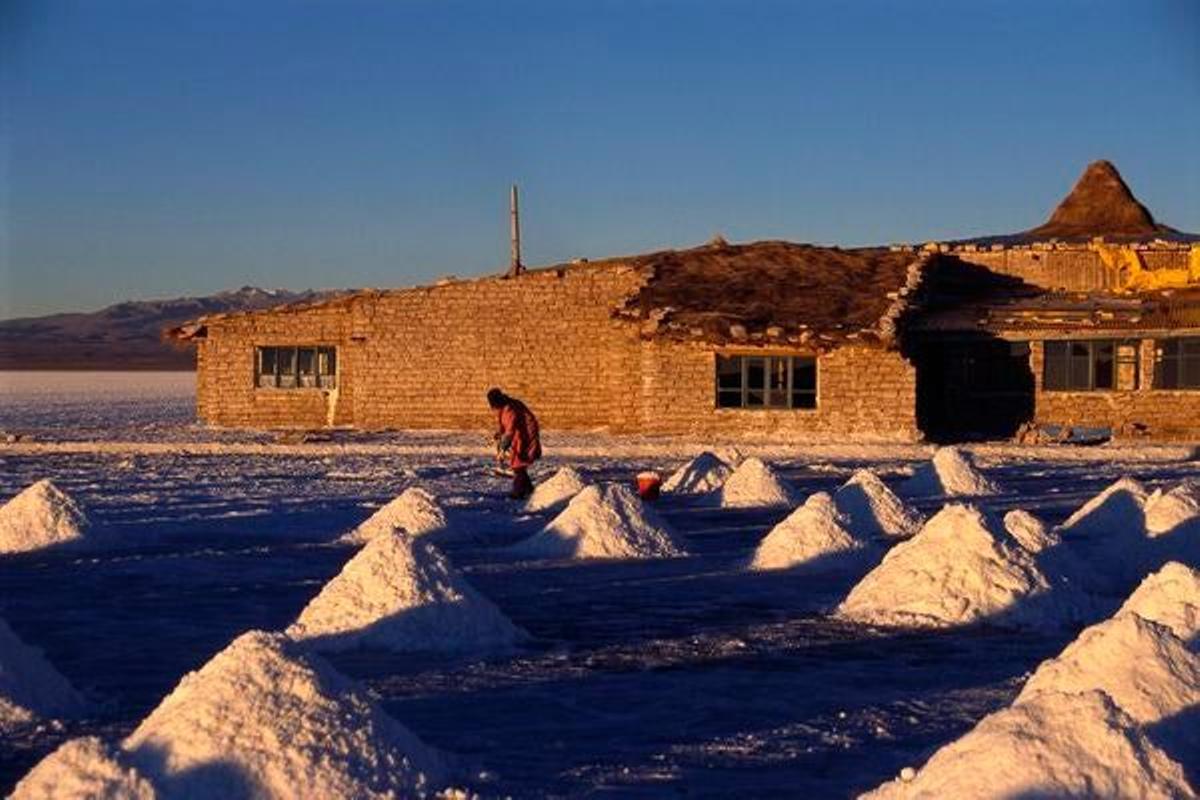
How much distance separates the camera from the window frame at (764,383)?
31.6 meters

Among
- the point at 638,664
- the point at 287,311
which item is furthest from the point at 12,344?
the point at 638,664

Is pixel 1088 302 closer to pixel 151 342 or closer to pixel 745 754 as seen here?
pixel 745 754

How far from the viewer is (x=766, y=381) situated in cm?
3178

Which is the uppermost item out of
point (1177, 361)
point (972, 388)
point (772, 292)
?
point (772, 292)

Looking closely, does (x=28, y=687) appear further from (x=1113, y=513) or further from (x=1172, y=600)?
(x=1113, y=513)

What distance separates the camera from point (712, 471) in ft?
72.7

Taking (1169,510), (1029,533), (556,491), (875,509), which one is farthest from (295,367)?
(1029,533)

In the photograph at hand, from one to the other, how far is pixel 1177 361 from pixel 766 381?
7.29 meters

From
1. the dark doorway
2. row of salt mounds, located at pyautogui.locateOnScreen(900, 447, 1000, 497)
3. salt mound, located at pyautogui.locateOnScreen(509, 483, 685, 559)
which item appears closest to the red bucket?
row of salt mounds, located at pyautogui.locateOnScreen(900, 447, 1000, 497)

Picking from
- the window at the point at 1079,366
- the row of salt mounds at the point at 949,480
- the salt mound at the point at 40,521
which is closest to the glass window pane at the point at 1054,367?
the window at the point at 1079,366

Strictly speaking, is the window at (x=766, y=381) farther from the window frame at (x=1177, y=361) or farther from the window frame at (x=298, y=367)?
the window frame at (x=298, y=367)

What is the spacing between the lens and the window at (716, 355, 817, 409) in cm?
3159

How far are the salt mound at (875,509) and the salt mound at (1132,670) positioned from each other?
8.77 metres

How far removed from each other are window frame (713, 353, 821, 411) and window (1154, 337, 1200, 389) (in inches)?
241
